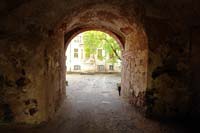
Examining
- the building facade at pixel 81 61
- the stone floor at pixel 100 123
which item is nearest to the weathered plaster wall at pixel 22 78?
the stone floor at pixel 100 123

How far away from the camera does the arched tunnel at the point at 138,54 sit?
4457 mm

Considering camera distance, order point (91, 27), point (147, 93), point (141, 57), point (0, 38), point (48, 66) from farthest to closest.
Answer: point (91, 27) → point (141, 57) → point (147, 93) → point (48, 66) → point (0, 38)

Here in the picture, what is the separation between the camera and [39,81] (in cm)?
461

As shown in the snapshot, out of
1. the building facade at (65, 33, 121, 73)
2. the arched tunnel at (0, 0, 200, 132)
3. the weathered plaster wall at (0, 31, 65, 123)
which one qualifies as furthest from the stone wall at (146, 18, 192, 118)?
the building facade at (65, 33, 121, 73)

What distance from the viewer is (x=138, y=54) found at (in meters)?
6.27

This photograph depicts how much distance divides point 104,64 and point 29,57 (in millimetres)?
23392

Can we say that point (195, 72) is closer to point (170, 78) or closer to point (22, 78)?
point (170, 78)

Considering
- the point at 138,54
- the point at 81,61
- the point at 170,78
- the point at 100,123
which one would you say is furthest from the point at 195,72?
the point at 81,61

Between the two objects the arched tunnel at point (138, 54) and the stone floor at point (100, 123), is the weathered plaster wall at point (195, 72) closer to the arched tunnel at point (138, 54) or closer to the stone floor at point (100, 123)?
the arched tunnel at point (138, 54)

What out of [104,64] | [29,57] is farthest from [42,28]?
[104,64]

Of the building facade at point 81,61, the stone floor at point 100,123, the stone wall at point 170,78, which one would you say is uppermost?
the building facade at point 81,61

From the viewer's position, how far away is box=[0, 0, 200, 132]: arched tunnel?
446cm

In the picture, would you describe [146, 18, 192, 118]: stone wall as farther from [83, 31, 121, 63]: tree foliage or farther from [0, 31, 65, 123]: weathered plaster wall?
[83, 31, 121, 63]: tree foliage

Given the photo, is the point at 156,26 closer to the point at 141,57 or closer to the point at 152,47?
the point at 152,47
